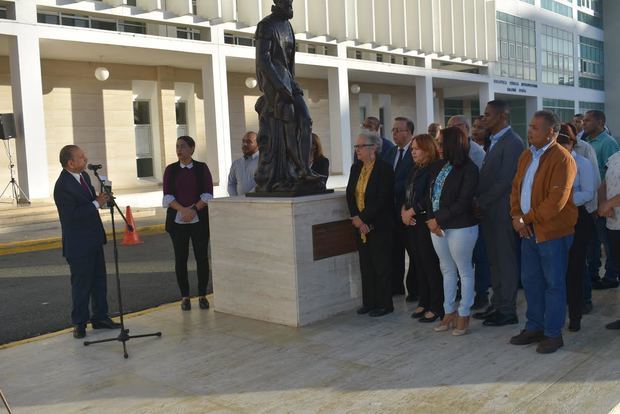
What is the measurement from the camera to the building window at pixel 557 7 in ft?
141

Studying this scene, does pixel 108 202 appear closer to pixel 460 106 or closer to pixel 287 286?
pixel 287 286

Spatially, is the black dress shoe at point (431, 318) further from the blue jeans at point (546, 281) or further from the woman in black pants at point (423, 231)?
the blue jeans at point (546, 281)

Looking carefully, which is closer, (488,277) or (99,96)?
(488,277)

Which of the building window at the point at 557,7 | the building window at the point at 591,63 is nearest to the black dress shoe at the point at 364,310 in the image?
the building window at the point at 557,7

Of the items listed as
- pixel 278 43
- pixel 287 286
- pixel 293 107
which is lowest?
pixel 287 286

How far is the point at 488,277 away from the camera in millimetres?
7117

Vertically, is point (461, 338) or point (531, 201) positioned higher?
point (531, 201)

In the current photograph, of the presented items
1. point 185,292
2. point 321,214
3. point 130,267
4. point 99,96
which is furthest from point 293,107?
point 99,96

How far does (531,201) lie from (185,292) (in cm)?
399

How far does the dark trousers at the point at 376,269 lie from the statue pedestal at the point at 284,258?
22 cm

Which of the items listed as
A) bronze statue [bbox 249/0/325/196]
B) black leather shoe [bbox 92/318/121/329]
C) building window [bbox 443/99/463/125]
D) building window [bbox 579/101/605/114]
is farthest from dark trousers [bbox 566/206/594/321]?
building window [bbox 579/101/605/114]

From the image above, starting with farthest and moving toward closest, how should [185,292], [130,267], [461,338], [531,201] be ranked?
[130,267] < [185,292] < [461,338] < [531,201]

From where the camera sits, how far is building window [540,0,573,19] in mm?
43062

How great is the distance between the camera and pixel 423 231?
639 centimetres
